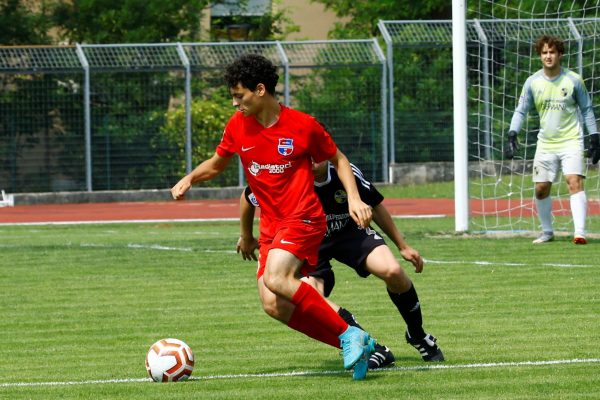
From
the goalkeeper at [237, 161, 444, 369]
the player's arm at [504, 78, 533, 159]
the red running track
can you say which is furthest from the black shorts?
the red running track

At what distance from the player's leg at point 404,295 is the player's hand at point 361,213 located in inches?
24.3

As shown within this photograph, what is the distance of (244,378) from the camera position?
24.4 ft

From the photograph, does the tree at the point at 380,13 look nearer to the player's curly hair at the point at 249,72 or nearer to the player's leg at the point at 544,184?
the player's leg at the point at 544,184

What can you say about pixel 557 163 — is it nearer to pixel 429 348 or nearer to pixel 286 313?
pixel 429 348

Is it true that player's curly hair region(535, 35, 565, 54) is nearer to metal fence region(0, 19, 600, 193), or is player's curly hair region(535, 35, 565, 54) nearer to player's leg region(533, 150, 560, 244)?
player's leg region(533, 150, 560, 244)

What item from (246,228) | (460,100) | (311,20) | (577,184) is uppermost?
(311,20)

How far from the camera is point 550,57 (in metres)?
14.6

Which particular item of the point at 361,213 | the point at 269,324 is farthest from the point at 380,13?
the point at 361,213

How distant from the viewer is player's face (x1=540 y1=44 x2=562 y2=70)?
14531mm

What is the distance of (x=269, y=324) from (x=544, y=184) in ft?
20.1

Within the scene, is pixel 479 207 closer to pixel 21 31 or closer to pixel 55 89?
pixel 55 89

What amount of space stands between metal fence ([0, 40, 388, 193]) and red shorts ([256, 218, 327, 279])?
66.7 feet

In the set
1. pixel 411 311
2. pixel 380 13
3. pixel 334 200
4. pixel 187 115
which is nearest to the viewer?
pixel 411 311

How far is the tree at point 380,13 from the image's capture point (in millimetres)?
41188
